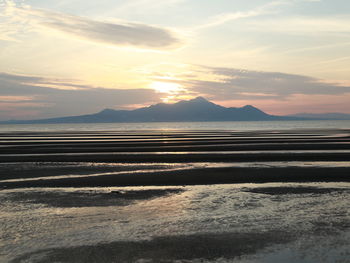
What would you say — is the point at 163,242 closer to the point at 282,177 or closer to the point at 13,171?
the point at 282,177

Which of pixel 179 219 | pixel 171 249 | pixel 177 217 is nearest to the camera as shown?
pixel 171 249

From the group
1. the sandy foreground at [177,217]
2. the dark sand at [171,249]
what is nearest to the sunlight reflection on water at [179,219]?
the sandy foreground at [177,217]

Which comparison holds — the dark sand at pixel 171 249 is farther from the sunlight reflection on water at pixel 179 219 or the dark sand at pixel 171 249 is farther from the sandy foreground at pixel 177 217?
the sunlight reflection on water at pixel 179 219

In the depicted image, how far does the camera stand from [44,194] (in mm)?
18031

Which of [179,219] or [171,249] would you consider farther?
[179,219]

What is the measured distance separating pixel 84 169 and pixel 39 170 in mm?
3318

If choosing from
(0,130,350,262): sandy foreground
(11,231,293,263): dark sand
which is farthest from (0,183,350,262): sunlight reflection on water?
(11,231,293,263): dark sand

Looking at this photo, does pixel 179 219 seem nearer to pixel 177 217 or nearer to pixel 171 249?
pixel 177 217

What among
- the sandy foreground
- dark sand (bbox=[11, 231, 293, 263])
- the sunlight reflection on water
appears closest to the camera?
dark sand (bbox=[11, 231, 293, 263])

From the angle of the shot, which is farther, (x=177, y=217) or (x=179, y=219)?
(x=177, y=217)

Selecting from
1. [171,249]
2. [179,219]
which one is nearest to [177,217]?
[179,219]

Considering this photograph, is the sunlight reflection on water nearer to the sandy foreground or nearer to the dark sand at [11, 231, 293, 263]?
the sandy foreground

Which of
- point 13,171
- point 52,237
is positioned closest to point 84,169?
point 13,171

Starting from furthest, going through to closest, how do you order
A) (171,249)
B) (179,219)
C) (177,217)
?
(177,217) → (179,219) → (171,249)
